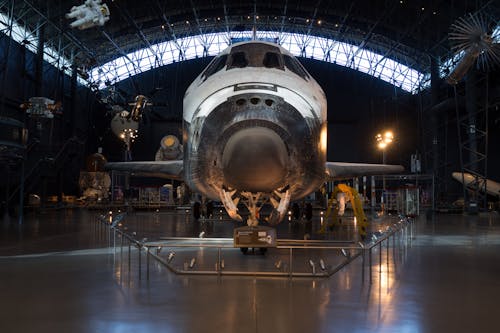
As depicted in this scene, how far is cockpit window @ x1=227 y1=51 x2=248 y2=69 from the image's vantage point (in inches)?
267

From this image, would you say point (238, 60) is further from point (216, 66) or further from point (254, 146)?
point (254, 146)

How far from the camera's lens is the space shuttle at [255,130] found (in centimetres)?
539

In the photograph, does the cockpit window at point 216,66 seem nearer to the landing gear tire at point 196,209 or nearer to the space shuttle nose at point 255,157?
the space shuttle nose at point 255,157

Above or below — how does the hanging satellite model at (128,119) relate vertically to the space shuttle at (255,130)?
above

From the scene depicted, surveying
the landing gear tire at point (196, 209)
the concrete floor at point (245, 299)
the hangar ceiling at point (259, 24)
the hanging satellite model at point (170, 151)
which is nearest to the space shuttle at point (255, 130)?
the concrete floor at point (245, 299)

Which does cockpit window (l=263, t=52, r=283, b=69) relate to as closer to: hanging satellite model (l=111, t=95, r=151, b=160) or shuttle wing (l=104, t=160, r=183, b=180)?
shuttle wing (l=104, t=160, r=183, b=180)

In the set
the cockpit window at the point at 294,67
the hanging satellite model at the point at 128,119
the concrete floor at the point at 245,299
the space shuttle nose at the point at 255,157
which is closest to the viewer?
the concrete floor at the point at 245,299

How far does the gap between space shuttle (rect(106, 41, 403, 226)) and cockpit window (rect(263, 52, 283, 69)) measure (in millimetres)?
17

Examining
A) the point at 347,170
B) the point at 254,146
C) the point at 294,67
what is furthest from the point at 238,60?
the point at 347,170

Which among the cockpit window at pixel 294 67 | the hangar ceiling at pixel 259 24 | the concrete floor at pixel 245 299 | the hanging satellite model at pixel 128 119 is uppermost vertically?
the hangar ceiling at pixel 259 24

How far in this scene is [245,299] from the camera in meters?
3.68

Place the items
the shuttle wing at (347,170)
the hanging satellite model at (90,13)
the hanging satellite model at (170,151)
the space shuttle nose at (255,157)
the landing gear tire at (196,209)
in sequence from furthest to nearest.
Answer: the hanging satellite model at (170,151) < the hanging satellite model at (90,13) < the landing gear tire at (196,209) < the shuttle wing at (347,170) < the space shuttle nose at (255,157)

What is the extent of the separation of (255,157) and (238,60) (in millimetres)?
2323

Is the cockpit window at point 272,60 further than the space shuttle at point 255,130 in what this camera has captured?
Yes
